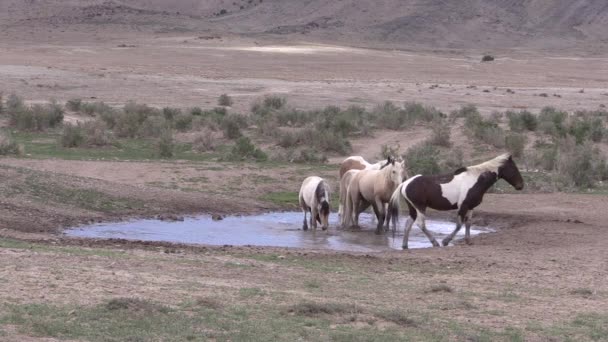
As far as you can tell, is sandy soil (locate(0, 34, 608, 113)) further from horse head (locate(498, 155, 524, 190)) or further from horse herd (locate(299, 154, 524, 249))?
horse head (locate(498, 155, 524, 190))

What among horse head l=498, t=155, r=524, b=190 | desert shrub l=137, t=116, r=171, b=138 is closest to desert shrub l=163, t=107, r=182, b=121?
desert shrub l=137, t=116, r=171, b=138

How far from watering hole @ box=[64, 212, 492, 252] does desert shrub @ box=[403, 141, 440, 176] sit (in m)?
5.25

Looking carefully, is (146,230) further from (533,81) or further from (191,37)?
(191,37)

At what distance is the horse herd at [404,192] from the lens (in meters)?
16.5

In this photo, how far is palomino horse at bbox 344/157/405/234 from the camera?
17844 millimetres

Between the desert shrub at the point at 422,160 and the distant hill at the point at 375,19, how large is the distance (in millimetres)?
70327

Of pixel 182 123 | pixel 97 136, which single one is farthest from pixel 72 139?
pixel 182 123

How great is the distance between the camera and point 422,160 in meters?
25.5

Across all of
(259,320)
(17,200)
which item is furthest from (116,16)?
(259,320)

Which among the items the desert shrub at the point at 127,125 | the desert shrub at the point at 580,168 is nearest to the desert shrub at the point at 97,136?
the desert shrub at the point at 127,125

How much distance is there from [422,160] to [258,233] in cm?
868

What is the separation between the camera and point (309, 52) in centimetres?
8269

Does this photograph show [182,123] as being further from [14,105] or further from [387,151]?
[387,151]

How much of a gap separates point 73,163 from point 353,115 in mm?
14877
